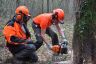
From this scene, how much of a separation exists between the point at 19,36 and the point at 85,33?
5.74ft

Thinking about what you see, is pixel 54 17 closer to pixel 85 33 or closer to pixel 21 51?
pixel 21 51

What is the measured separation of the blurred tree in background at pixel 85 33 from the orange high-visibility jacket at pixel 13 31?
1463 mm

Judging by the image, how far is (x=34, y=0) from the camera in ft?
62.2

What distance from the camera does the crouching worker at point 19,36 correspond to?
8320mm

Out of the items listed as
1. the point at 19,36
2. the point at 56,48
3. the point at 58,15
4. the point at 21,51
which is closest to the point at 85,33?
the point at 56,48

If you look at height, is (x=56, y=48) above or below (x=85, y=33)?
below

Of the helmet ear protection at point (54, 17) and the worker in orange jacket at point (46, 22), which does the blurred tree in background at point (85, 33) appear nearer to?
the worker in orange jacket at point (46, 22)

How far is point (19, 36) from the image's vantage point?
27.7 ft

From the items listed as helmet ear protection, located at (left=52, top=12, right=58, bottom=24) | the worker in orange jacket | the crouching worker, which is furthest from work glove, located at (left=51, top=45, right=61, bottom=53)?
helmet ear protection, located at (left=52, top=12, right=58, bottom=24)

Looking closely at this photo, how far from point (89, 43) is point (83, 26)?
0.41 metres

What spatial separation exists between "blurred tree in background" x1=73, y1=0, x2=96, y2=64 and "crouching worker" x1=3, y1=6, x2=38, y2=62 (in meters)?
1.39

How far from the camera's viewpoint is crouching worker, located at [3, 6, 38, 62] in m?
8.32

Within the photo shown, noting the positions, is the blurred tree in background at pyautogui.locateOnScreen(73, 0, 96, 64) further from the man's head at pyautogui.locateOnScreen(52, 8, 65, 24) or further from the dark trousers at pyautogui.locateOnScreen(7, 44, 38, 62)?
the dark trousers at pyautogui.locateOnScreen(7, 44, 38, 62)

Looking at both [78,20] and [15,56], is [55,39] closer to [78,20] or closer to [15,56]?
[15,56]
